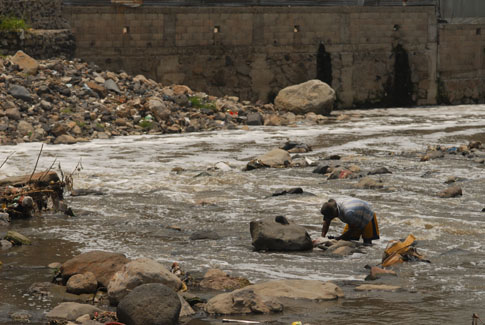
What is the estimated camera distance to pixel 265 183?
43.1ft

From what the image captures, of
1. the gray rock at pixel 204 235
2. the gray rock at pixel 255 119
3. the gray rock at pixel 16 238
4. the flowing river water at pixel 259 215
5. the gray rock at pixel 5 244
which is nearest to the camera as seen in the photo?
the flowing river water at pixel 259 215

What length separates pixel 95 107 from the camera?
1900 centimetres

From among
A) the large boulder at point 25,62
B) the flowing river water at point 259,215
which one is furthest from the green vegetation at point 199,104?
the large boulder at point 25,62

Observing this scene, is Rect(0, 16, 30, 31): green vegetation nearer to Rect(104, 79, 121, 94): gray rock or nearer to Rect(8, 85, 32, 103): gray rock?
Rect(104, 79, 121, 94): gray rock

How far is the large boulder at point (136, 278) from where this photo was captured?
7008 millimetres

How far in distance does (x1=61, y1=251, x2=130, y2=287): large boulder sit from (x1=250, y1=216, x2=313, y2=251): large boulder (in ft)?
5.74

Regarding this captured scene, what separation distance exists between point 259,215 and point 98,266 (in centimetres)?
364

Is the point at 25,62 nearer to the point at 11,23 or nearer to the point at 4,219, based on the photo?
the point at 11,23

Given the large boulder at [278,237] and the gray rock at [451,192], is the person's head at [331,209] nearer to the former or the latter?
the large boulder at [278,237]

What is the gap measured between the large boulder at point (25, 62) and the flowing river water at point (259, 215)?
3.24 meters

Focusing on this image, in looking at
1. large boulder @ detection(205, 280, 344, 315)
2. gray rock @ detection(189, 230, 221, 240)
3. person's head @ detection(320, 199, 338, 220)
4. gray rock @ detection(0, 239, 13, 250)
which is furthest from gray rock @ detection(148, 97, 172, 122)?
large boulder @ detection(205, 280, 344, 315)

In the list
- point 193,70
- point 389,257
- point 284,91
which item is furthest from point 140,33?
point 389,257

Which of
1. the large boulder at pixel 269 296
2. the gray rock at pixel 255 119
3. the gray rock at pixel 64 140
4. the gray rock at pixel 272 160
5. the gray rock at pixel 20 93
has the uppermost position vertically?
the gray rock at pixel 20 93

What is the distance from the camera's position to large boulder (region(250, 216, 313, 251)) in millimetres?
8922
